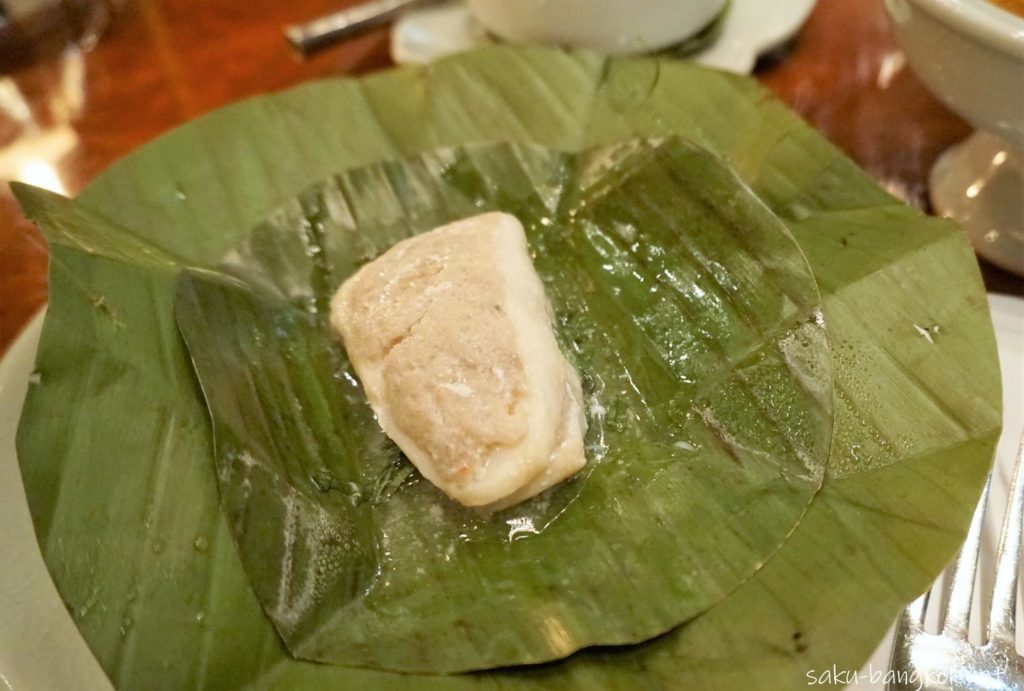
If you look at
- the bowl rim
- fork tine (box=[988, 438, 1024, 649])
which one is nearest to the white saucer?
the bowl rim

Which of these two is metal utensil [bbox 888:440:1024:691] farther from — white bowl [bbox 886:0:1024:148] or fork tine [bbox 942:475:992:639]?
white bowl [bbox 886:0:1024:148]

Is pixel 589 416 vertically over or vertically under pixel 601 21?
under

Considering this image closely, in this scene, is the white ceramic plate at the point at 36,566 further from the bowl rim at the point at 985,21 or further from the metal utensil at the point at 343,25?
the metal utensil at the point at 343,25

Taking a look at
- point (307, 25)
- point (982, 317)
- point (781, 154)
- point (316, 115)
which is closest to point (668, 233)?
point (781, 154)

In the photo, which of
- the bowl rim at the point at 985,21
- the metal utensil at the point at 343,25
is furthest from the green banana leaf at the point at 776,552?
the metal utensil at the point at 343,25

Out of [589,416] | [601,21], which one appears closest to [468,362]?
[589,416]

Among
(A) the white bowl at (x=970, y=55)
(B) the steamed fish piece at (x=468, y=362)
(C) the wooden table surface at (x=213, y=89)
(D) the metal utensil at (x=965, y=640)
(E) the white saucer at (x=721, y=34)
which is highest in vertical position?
(A) the white bowl at (x=970, y=55)

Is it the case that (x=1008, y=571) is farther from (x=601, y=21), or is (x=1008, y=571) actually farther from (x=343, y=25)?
(x=343, y=25)
